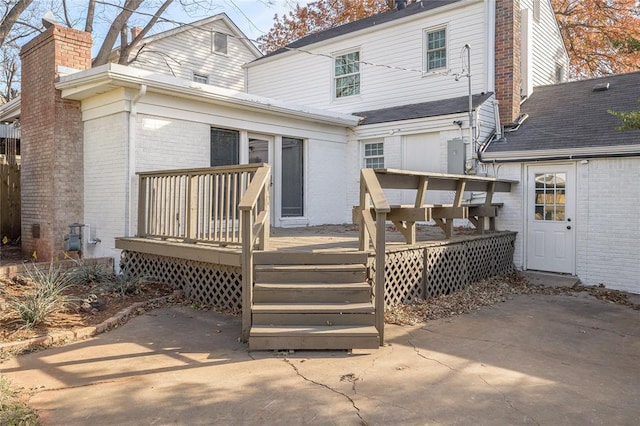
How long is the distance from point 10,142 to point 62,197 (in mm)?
6283

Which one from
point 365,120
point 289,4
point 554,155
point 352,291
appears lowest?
point 352,291

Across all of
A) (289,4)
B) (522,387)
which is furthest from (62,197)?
(289,4)

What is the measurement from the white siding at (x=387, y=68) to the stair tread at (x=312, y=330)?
322 inches

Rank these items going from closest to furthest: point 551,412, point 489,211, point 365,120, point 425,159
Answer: point 551,412, point 489,211, point 425,159, point 365,120

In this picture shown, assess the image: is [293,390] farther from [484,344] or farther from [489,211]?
[489,211]

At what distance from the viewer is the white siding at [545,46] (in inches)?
481

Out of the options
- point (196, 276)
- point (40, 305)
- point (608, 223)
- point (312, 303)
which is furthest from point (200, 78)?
point (312, 303)

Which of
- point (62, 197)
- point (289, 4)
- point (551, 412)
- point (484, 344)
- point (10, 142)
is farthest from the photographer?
point (289, 4)

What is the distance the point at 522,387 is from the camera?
153 inches

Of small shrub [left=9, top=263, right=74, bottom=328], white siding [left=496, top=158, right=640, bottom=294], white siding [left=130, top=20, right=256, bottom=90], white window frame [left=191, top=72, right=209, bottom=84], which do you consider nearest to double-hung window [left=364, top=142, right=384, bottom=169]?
white siding [left=496, top=158, right=640, bottom=294]

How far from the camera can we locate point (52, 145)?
26.8ft

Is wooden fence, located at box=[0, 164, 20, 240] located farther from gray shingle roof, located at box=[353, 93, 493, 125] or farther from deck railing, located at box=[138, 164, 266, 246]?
gray shingle roof, located at box=[353, 93, 493, 125]

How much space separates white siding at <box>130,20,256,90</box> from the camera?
18.8 metres

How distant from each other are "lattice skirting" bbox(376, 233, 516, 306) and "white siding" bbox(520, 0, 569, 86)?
556 cm
